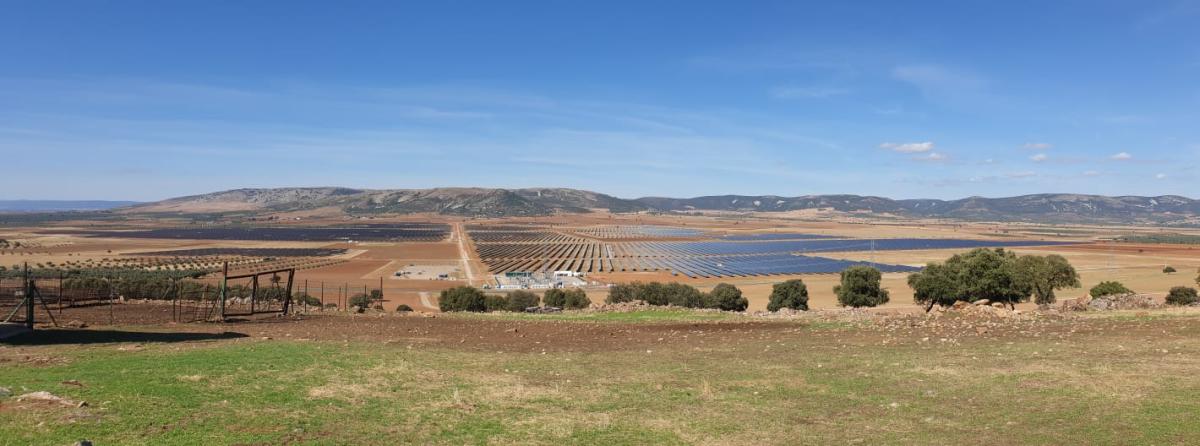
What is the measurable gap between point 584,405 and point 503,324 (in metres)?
14.2

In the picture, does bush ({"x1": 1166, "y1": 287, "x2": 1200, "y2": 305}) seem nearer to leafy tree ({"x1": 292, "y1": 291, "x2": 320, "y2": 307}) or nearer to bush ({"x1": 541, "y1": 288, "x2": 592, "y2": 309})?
bush ({"x1": 541, "y1": 288, "x2": 592, "y2": 309})

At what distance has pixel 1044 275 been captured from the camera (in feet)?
169

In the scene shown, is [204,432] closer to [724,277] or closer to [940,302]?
[940,302]

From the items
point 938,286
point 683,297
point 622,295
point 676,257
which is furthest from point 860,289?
point 676,257

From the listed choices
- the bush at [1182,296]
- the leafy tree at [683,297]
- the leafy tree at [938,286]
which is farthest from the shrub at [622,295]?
the bush at [1182,296]

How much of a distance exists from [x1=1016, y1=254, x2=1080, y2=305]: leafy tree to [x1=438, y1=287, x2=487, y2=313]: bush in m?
39.5

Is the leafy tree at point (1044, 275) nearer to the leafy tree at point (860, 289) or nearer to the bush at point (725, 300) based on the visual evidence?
the leafy tree at point (860, 289)

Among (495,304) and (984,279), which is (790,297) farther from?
(495,304)

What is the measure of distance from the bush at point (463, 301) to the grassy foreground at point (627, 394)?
105ft

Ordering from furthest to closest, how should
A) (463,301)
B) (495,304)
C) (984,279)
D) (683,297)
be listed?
(495,304)
(683,297)
(463,301)
(984,279)

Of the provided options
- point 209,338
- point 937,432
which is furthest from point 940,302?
point 209,338

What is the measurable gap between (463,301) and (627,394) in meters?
40.6

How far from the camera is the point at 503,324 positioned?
88.2ft

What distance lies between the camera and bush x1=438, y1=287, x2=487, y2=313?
170ft
